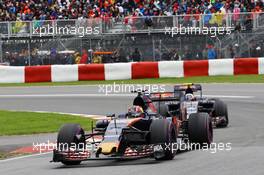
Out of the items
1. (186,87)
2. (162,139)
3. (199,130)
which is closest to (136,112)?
(199,130)

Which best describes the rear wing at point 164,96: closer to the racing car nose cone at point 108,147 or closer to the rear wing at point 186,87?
the rear wing at point 186,87

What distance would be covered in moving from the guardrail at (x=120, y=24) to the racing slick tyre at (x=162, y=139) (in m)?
18.9

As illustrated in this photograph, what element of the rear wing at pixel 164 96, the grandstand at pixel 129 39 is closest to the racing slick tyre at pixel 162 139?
the rear wing at pixel 164 96

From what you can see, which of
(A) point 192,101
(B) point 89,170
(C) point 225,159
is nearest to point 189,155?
(C) point 225,159

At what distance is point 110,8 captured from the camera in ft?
116

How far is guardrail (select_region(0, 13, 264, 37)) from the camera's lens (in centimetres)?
2983

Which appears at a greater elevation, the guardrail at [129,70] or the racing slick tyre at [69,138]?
the guardrail at [129,70]

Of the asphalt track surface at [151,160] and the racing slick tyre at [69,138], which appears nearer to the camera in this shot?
the asphalt track surface at [151,160]

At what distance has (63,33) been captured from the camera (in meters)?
31.0

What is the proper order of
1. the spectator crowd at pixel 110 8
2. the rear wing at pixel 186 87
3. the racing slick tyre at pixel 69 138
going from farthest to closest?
the spectator crowd at pixel 110 8
the rear wing at pixel 186 87
the racing slick tyre at pixel 69 138

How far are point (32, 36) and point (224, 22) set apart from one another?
759cm

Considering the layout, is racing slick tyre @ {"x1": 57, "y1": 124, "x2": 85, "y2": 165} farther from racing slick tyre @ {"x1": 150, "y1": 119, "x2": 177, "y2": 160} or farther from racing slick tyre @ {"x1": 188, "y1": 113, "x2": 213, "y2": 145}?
racing slick tyre @ {"x1": 188, "y1": 113, "x2": 213, "y2": 145}

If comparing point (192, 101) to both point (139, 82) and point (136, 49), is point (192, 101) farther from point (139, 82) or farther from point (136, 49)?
point (136, 49)

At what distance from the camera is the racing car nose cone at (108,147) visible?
10.9 metres
